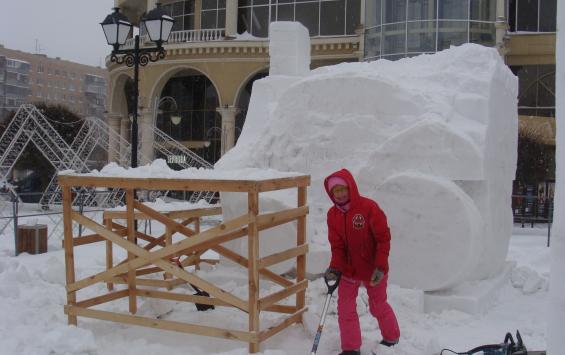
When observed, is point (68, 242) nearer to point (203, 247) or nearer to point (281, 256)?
point (203, 247)

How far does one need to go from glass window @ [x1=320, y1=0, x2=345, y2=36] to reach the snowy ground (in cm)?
1934

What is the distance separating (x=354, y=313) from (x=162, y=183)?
2.07 m

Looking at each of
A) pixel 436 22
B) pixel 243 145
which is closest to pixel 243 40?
pixel 436 22

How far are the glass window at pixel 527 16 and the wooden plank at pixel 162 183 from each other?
861 inches

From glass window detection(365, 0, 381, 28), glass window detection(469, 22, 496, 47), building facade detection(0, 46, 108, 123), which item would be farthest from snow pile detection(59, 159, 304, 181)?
building facade detection(0, 46, 108, 123)

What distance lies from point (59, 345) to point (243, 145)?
14.4ft

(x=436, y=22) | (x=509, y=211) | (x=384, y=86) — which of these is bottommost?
(x=509, y=211)

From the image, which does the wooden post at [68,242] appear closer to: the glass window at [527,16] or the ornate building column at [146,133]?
the ornate building column at [146,133]

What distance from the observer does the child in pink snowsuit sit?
5293mm

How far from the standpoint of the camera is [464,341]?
5910 mm

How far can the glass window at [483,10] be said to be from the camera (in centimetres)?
2150

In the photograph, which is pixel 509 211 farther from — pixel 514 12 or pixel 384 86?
pixel 514 12

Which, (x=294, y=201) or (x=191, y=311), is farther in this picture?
(x=294, y=201)

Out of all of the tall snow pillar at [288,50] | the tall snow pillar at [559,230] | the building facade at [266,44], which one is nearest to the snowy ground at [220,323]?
the tall snow pillar at [559,230]
